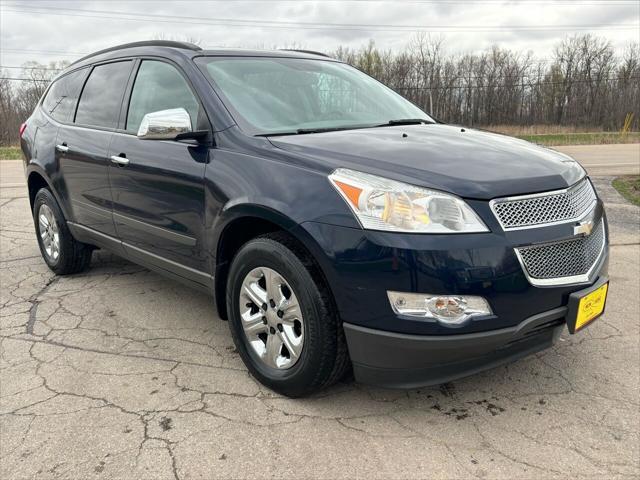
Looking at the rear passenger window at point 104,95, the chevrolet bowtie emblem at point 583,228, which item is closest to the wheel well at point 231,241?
the chevrolet bowtie emblem at point 583,228

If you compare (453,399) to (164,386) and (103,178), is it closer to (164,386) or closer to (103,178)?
(164,386)

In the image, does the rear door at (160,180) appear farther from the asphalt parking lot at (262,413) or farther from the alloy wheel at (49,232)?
the alloy wheel at (49,232)

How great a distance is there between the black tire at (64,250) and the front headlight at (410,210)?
3329 mm

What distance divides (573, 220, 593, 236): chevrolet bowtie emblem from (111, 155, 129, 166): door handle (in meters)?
2.72

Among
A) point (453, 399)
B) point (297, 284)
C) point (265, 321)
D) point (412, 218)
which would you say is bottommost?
point (453, 399)

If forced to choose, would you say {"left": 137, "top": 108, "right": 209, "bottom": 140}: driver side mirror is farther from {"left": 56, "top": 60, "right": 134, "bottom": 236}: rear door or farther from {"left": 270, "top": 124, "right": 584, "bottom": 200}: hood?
{"left": 56, "top": 60, "right": 134, "bottom": 236}: rear door

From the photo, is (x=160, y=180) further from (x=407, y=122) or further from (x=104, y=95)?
(x=407, y=122)

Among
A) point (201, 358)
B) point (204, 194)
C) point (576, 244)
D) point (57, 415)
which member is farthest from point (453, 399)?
point (57, 415)

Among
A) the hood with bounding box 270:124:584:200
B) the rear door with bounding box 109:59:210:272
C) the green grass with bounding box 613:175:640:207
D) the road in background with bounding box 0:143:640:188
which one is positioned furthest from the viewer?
the road in background with bounding box 0:143:640:188

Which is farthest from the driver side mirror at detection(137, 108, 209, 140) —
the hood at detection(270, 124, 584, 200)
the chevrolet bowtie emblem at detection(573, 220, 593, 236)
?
the chevrolet bowtie emblem at detection(573, 220, 593, 236)

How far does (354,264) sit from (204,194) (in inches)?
43.9

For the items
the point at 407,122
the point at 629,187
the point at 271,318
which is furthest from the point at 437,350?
the point at 629,187

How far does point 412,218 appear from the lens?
2.26 m

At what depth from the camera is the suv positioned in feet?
7.39
